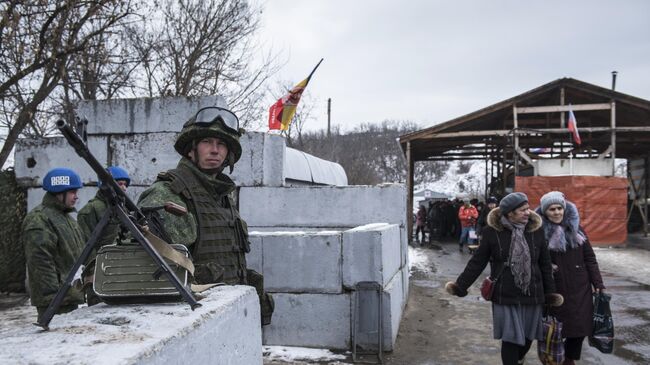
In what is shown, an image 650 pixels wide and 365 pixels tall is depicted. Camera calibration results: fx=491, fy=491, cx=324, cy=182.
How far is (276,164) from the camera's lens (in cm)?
699

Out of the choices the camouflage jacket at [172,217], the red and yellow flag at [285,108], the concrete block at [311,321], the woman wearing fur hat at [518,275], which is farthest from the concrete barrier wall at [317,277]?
the red and yellow flag at [285,108]

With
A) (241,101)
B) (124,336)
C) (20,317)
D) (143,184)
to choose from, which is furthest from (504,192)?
(124,336)

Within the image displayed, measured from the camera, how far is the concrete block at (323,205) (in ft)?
23.0

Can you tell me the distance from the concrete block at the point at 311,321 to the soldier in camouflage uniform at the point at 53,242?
6.95 ft

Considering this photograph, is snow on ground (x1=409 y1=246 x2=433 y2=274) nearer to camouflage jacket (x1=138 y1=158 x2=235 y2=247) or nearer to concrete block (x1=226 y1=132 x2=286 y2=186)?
concrete block (x1=226 y1=132 x2=286 y2=186)

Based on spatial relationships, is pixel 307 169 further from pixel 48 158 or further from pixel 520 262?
pixel 520 262

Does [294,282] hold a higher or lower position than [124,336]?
lower

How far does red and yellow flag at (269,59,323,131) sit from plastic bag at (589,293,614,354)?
6.43m

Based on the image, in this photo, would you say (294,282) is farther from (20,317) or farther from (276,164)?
(20,317)

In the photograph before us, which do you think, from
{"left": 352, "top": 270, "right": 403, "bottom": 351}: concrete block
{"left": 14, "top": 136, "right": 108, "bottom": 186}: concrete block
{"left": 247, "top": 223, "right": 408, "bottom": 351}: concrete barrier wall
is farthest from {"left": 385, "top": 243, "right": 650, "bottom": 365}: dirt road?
{"left": 14, "top": 136, "right": 108, "bottom": 186}: concrete block

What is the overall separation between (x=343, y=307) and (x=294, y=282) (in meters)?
0.56

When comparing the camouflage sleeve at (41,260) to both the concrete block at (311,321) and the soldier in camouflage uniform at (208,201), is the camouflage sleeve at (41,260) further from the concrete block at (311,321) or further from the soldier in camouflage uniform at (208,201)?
the concrete block at (311,321)

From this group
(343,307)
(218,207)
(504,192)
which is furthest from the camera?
(504,192)

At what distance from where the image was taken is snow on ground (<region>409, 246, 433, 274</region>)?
452 inches
